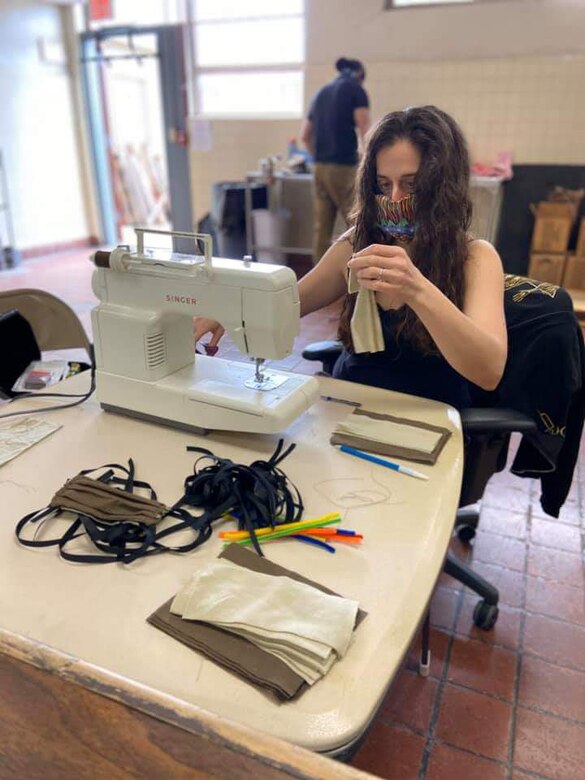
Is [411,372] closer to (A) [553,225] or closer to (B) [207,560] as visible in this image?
(B) [207,560]

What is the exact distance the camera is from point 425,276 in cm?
128

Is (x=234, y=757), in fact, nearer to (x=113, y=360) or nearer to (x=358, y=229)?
(x=113, y=360)

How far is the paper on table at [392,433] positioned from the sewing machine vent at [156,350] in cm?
37

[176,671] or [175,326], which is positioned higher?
[175,326]

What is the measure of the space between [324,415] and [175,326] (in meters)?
0.35

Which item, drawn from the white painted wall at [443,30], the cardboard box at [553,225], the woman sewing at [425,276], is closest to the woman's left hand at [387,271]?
the woman sewing at [425,276]

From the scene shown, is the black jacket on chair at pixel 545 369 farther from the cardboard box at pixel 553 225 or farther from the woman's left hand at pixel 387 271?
the cardboard box at pixel 553 225

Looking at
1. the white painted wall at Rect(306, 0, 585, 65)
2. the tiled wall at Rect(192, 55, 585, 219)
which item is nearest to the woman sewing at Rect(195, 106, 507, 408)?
the tiled wall at Rect(192, 55, 585, 219)

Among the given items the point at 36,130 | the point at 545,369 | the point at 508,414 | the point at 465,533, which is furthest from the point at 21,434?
the point at 36,130

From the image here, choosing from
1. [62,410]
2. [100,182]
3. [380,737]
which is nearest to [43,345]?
[62,410]

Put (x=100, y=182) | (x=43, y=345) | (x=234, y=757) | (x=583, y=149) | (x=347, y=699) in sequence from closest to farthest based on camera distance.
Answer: (x=234, y=757) → (x=347, y=699) → (x=43, y=345) → (x=583, y=149) → (x=100, y=182)

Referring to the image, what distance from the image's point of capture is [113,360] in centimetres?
118

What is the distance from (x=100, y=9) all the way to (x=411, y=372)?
19.7 ft

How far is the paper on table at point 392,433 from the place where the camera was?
104 centimetres
